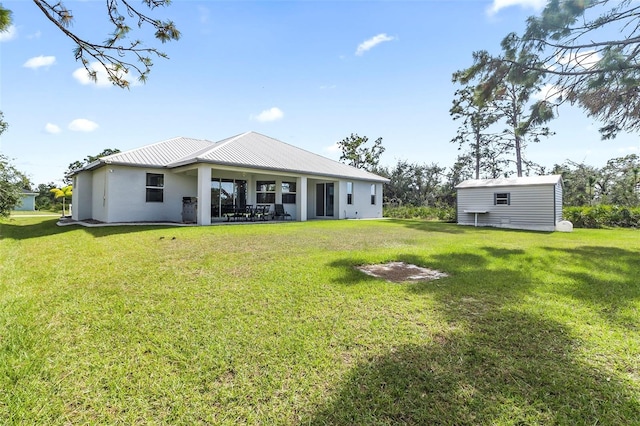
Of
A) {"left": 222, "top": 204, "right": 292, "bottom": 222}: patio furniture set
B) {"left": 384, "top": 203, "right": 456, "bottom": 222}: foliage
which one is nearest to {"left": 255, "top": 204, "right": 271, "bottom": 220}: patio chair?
{"left": 222, "top": 204, "right": 292, "bottom": 222}: patio furniture set

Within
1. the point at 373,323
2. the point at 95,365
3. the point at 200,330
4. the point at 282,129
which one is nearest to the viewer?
the point at 95,365

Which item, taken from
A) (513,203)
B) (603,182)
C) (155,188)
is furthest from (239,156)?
(603,182)

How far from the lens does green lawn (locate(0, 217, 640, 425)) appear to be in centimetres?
185

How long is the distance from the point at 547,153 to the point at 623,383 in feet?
109

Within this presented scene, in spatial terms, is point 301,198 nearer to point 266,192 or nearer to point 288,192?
point 288,192

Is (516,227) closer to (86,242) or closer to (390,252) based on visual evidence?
(390,252)

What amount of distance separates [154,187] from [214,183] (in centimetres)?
274

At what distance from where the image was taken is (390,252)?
6855 millimetres

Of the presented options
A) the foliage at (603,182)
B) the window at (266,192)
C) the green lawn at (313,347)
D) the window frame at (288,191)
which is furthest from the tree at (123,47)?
the foliage at (603,182)

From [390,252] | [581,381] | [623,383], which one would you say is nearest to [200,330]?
[581,381]

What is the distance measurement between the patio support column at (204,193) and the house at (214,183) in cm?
4

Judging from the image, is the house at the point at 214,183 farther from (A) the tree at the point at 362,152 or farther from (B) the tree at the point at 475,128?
(A) the tree at the point at 362,152

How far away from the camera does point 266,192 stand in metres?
17.4

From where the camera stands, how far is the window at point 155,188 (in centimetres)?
1373
